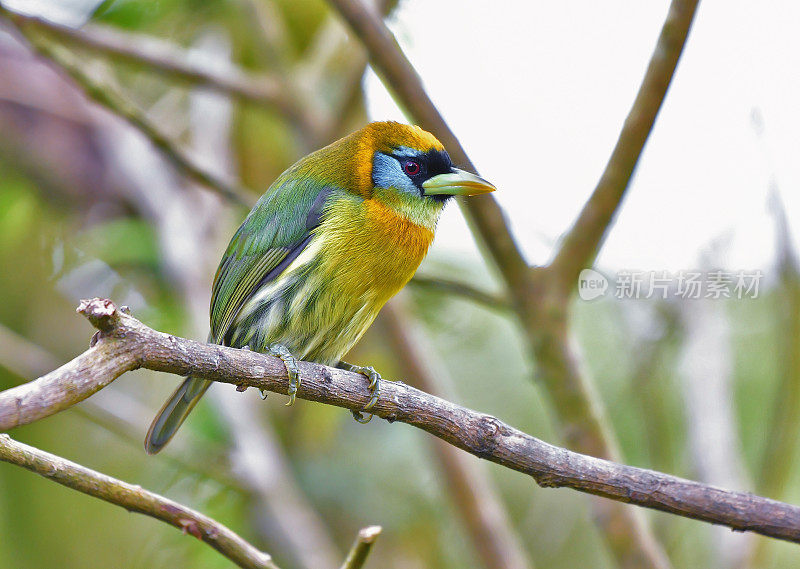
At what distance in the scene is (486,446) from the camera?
1.85m

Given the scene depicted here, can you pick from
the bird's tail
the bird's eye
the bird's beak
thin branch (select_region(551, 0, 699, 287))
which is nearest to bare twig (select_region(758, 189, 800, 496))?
thin branch (select_region(551, 0, 699, 287))

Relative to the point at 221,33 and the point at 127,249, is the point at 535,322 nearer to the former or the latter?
the point at 127,249

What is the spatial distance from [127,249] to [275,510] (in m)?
1.62

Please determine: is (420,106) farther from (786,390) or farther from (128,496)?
(786,390)

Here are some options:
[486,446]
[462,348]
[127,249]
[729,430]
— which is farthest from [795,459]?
[127,249]

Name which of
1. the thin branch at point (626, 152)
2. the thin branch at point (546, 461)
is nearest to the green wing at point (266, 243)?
the thin branch at point (546, 461)

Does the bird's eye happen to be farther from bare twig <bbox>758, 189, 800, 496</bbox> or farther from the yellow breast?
bare twig <bbox>758, 189, 800, 496</bbox>

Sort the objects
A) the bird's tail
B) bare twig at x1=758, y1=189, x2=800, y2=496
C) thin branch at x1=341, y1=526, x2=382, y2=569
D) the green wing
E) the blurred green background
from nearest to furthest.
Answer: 1. thin branch at x1=341, y1=526, x2=382, y2=569
2. the bird's tail
3. the green wing
4. bare twig at x1=758, y1=189, x2=800, y2=496
5. the blurred green background

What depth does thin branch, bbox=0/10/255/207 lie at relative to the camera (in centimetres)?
276

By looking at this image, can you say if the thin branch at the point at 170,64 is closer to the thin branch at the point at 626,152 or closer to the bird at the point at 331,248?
the bird at the point at 331,248

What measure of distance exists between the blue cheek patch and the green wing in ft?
0.51

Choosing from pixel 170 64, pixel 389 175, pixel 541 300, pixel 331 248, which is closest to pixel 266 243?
pixel 331 248

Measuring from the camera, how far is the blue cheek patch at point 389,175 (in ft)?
8.36

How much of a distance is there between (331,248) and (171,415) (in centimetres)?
67
